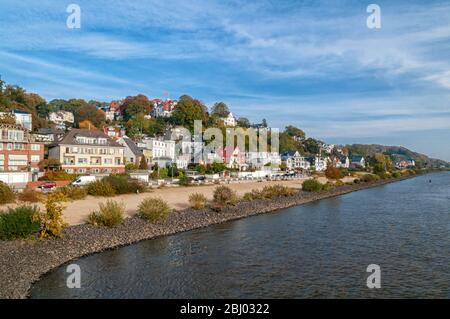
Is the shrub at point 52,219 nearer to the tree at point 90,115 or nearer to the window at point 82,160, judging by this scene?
the window at point 82,160

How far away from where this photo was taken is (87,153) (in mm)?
66062

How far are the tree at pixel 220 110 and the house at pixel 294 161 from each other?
35.6 m

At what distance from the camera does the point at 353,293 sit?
1805cm

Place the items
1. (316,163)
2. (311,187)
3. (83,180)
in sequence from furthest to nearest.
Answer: (316,163) < (311,187) < (83,180)

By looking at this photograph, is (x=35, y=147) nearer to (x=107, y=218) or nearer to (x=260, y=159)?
(x=107, y=218)

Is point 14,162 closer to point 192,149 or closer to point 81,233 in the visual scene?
point 81,233

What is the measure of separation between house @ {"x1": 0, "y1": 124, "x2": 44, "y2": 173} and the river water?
3428 centimetres

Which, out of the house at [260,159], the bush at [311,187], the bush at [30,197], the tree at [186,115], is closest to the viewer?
the bush at [30,197]

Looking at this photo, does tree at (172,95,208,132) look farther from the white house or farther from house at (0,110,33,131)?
house at (0,110,33,131)

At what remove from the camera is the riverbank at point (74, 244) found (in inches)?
729

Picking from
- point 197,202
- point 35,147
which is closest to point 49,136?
point 35,147

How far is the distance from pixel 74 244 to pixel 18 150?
121ft

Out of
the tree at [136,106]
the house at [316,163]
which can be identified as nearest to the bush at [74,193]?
the tree at [136,106]
